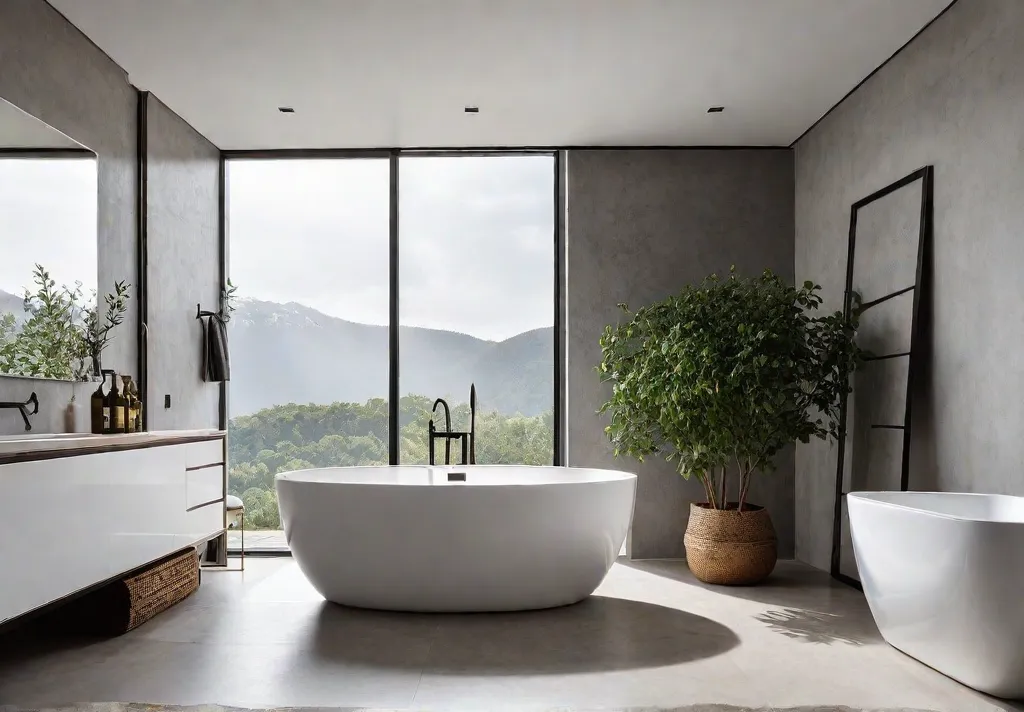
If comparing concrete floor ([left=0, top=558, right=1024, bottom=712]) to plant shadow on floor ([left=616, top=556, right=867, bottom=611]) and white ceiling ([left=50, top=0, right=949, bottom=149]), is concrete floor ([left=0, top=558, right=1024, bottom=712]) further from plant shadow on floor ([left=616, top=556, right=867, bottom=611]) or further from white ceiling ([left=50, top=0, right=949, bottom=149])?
white ceiling ([left=50, top=0, right=949, bottom=149])

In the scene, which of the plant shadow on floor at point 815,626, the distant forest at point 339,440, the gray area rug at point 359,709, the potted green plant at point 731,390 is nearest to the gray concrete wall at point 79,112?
the gray area rug at point 359,709

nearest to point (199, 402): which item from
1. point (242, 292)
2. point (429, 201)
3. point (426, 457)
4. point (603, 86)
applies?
point (242, 292)

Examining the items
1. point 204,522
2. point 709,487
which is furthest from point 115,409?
point 709,487

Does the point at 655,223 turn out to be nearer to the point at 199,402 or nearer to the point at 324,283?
the point at 324,283

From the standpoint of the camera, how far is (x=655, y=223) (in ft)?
16.6

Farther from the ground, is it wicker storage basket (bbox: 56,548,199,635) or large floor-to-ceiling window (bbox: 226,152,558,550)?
large floor-to-ceiling window (bbox: 226,152,558,550)

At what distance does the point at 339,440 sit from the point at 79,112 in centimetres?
250

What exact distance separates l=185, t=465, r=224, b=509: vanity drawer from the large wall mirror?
62cm

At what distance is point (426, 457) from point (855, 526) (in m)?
3.01

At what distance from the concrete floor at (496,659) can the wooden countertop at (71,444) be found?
734mm

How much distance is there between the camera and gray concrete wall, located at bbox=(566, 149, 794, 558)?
497 cm

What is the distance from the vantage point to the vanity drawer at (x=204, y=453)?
367 centimetres

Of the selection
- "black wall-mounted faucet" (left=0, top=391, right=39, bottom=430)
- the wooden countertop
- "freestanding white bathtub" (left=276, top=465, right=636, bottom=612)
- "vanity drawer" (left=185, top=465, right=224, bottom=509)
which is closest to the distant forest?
"vanity drawer" (left=185, top=465, right=224, bottom=509)

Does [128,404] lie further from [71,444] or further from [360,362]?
[360,362]
